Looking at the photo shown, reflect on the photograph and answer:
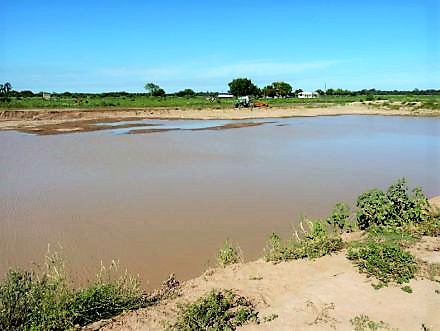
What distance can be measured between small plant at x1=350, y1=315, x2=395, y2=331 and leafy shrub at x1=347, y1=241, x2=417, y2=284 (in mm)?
721

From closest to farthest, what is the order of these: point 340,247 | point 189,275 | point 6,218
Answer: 1. point 340,247
2. point 189,275
3. point 6,218

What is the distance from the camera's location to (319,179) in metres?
11.5

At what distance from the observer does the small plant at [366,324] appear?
3518 mm

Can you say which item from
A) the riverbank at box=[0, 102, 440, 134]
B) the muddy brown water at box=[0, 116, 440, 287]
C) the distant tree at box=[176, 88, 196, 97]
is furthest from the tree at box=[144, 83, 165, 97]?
the muddy brown water at box=[0, 116, 440, 287]

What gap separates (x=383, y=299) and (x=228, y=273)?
167 cm

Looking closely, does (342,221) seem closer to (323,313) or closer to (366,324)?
(323,313)

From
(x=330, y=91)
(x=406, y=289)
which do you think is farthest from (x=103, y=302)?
(x=330, y=91)

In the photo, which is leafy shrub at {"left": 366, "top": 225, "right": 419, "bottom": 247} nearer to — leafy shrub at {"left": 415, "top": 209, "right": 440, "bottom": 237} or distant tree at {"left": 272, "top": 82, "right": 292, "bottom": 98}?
leafy shrub at {"left": 415, "top": 209, "right": 440, "bottom": 237}

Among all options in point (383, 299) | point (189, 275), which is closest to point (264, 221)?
point (189, 275)

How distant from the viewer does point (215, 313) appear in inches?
146

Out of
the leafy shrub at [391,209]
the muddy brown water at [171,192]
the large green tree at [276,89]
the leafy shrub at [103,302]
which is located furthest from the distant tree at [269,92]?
the leafy shrub at [103,302]

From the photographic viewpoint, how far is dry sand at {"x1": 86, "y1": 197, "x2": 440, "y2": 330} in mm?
3668

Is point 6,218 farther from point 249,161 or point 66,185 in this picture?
point 249,161

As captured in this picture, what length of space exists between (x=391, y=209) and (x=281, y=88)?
77.1m
